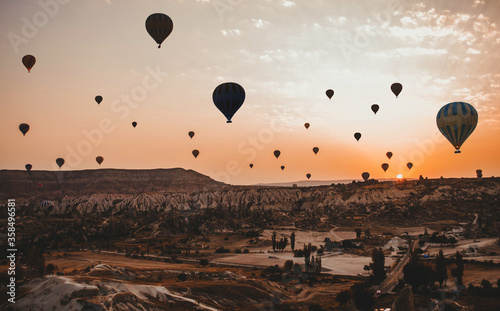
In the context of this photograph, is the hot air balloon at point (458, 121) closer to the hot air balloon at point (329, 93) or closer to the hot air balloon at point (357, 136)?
the hot air balloon at point (329, 93)

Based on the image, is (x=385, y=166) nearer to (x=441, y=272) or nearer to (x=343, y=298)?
(x=441, y=272)

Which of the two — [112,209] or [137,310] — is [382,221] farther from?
[112,209]

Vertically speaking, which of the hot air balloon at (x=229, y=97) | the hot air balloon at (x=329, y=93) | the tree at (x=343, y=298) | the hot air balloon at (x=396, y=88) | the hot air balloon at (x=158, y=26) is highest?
the hot air balloon at (x=158, y=26)

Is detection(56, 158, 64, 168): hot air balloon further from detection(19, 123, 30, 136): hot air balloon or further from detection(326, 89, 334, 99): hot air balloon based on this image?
detection(326, 89, 334, 99): hot air balloon

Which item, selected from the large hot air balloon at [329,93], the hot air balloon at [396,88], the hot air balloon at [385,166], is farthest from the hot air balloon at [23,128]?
the hot air balloon at [385,166]

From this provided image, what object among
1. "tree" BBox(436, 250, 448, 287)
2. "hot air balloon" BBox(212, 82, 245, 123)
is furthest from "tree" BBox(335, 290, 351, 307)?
"hot air balloon" BBox(212, 82, 245, 123)

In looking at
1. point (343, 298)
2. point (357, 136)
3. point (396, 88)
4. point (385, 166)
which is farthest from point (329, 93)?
point (385, 166)

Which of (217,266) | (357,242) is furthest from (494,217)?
(217,266)
